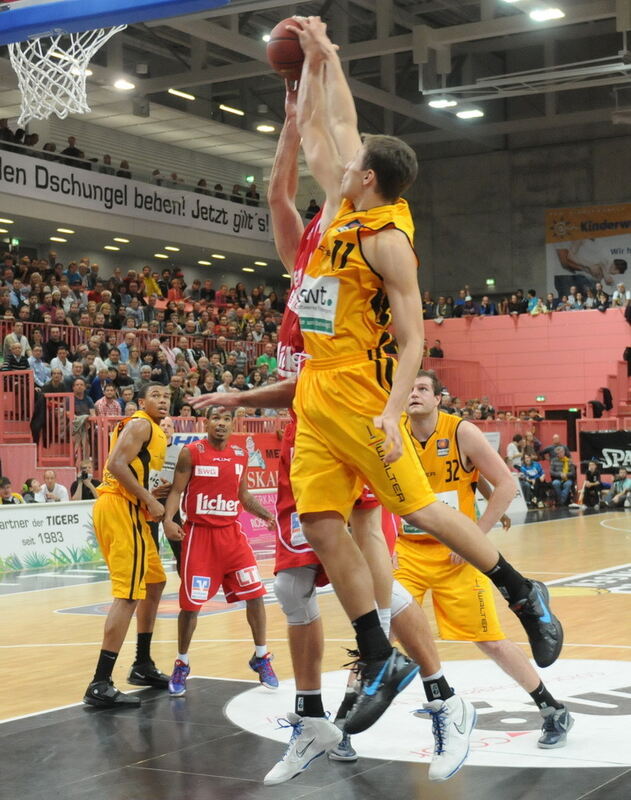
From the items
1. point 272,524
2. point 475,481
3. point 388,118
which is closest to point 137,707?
point 272,524

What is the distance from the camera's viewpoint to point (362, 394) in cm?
417

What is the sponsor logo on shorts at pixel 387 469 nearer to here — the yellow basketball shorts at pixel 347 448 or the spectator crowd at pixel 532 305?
the yellow basketball shorts at pixel 347 448

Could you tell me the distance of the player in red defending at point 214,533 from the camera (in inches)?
280

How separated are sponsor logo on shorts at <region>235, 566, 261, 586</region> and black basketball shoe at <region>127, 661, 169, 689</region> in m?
0.77

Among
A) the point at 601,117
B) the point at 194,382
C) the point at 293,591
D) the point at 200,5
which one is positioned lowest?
the point at 293,591

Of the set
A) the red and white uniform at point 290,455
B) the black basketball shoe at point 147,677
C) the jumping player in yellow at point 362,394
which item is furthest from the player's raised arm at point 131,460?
the jumping player in yellow at point 362,394

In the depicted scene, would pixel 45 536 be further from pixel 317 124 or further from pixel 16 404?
pixel 317 124

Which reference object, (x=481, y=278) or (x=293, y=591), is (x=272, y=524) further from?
(x=481, y=278)

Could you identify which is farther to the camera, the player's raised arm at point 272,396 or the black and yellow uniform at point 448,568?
the black and yellow uniform at point 448,568

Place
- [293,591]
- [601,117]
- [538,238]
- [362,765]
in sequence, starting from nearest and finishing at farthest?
1. [293,591]
2. [362,765]
3. [601,117]
4. [538,238]

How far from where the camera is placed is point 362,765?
16.8 feet

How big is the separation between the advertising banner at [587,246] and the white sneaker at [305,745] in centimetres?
3112

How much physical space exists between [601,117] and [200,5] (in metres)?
28.7

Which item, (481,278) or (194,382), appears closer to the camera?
(194,382)
